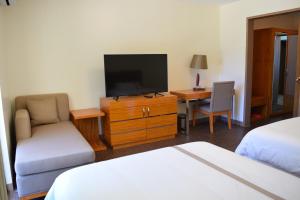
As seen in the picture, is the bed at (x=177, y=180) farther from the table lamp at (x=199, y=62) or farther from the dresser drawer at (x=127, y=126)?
the table lamp at (x=199, y=62)

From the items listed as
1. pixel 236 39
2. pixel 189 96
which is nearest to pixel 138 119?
pixel 189 96

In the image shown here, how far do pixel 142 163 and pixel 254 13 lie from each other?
380 cm

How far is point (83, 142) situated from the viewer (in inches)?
107

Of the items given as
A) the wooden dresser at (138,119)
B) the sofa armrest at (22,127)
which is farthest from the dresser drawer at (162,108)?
the sofa armrest at (22,127)

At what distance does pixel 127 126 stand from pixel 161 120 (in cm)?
59

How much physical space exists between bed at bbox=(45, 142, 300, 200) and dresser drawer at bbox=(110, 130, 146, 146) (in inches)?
74.8

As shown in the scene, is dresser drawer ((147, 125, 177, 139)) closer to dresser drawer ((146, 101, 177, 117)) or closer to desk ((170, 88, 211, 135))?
dresser drawer ((146, 101, 177, 117))

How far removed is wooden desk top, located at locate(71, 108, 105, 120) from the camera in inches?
138

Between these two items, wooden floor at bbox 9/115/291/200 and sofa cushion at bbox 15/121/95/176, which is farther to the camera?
wooden floor at bbox 9/115/291/200

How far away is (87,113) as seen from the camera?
3631mm

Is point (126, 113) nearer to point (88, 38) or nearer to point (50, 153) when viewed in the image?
point (88, 38)

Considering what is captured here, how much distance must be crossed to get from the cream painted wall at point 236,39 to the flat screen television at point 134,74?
5.35 ft

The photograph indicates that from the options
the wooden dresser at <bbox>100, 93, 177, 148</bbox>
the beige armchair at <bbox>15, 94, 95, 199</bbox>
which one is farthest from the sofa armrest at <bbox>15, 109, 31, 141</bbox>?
the wooden dresser at <bbox>100, 93, 177, 148</bbox>

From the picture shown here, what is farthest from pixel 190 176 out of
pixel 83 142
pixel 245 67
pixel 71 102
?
pixel 245 67
